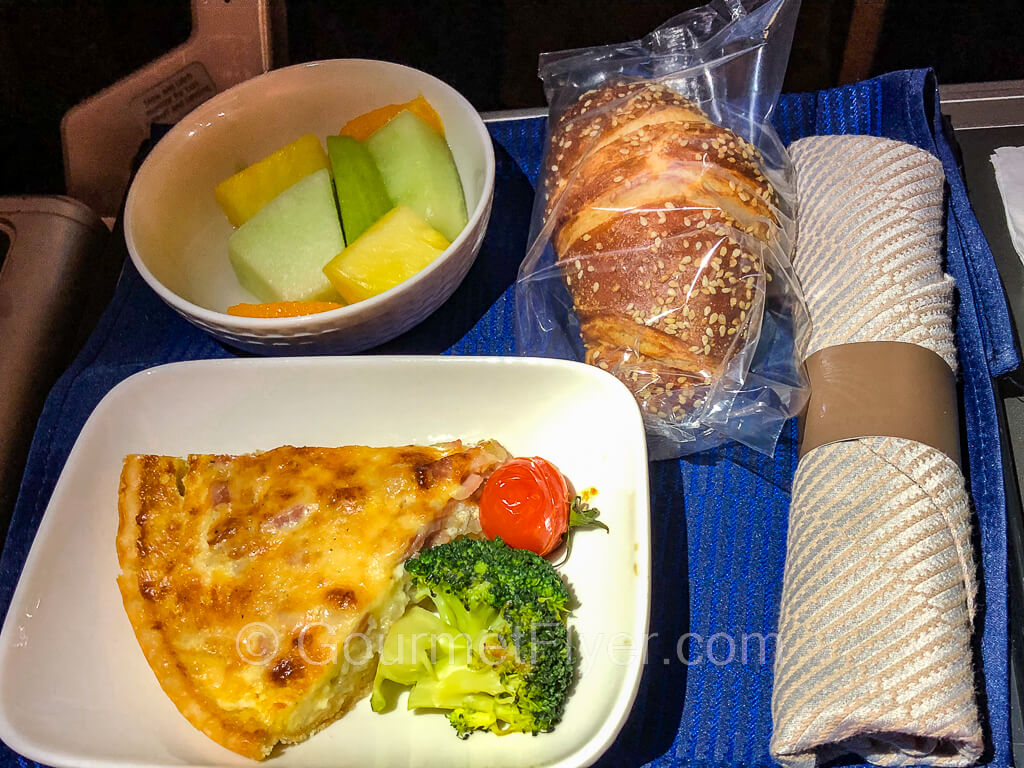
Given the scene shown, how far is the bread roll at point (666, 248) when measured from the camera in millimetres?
1735

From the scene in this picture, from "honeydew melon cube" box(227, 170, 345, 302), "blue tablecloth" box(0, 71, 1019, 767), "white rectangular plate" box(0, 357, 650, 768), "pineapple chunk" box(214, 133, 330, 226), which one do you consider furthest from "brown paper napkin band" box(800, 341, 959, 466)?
"pineapple chunk" box(214, 133, 330, 226)

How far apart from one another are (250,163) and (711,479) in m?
1.42

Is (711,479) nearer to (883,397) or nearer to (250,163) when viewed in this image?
(883,397)

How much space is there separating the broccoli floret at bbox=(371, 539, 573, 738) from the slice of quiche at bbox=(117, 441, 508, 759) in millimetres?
81

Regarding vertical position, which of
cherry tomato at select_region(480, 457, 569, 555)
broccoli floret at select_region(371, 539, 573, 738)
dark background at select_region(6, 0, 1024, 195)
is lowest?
broccoli floret at select_region(371, 539, 573, 738)

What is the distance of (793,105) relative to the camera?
2236 millimetres

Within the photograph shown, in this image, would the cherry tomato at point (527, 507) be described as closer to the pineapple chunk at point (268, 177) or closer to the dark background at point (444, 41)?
the pineapple chunk at point (268, 177)

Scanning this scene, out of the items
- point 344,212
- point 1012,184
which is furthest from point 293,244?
point 1012,184

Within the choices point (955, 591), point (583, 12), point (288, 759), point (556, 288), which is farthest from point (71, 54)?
point (955, 591)

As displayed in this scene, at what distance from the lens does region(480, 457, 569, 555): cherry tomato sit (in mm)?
1563

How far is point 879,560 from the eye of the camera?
1.45 meters

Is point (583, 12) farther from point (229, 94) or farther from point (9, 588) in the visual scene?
point (9, 588)

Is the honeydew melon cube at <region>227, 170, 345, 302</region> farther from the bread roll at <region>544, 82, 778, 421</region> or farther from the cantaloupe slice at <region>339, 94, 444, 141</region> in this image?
the bread roll at <region>544, 82, 778, 421</region>

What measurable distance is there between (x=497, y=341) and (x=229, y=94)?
92cm
